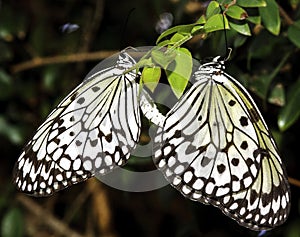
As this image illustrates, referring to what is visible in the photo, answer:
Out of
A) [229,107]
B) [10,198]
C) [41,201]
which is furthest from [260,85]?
[41,201]

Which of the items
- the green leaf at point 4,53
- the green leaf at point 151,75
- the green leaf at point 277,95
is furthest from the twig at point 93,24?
the green leaf at point 151,75

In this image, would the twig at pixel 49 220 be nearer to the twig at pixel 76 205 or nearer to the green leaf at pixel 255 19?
the twig at pixel 76 205

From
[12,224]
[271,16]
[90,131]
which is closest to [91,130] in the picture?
[90,131]

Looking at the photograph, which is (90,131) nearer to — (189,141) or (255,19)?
(189,141)

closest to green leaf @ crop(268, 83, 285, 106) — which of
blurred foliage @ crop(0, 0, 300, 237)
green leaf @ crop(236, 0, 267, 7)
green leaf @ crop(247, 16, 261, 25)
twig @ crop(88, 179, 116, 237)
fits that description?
blurred foliage @ crop(0, 0, 300, 237)

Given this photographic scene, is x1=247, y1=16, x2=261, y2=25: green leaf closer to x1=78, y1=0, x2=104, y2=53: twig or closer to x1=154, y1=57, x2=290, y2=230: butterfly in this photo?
x1=154, y1=57, x2=290, y2=230: butterfly

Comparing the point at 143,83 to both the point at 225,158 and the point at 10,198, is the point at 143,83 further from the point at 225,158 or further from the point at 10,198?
the point at 10,198

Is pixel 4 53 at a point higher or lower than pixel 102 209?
higher
